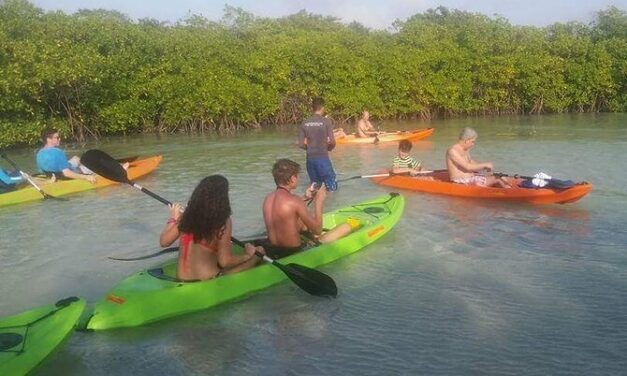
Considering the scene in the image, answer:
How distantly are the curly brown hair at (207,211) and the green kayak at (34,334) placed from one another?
1000 millimetres

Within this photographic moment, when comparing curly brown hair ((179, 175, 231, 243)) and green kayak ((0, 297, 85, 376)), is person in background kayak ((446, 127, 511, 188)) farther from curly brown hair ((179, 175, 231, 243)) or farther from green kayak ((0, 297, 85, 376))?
green kayak ((0, 297, 85, 376))

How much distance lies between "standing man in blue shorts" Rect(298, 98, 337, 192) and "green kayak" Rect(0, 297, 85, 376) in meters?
5.54

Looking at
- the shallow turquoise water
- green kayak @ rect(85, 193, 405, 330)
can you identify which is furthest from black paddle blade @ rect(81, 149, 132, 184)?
green kayak @ rect(85, 193, 405, 330)

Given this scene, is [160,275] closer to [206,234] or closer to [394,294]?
[206,234]

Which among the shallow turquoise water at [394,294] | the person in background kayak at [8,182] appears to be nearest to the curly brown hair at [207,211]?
the shallow turquoise water at [394,294]

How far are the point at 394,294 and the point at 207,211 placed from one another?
188cm

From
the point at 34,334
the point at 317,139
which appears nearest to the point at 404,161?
the point at 317,139

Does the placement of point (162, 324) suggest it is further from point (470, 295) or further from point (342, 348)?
point (470, 295)

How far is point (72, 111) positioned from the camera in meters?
22.8

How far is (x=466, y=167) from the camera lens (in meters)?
9.66

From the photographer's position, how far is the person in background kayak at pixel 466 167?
30.9ft

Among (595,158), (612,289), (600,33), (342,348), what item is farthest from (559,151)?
(600,33)

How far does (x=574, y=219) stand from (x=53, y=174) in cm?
861

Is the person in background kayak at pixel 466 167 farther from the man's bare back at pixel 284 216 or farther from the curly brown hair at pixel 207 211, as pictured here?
the curly brown hair at pixel 207 211
